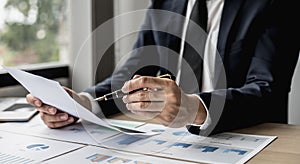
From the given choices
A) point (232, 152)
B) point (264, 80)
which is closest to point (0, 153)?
point (232, 152)

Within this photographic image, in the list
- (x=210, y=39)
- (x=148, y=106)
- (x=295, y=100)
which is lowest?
(x=295, y=100)

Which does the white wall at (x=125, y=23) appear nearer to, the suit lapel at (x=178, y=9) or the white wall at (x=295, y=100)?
the suit lapel at (x=178, y=9)

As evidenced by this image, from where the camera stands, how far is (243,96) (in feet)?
3.42

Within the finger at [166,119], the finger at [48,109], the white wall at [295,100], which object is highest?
the finger at [166,119]

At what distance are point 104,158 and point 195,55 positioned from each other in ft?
2.11

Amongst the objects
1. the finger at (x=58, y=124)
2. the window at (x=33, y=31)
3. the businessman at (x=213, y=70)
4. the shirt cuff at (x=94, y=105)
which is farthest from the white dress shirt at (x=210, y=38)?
the window at (x=33, y=31)

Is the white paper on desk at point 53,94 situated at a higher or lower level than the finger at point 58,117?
higher

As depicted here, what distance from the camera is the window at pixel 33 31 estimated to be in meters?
1.71

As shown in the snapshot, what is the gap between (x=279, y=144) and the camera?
2.93ft

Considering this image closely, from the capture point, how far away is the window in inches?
67.5

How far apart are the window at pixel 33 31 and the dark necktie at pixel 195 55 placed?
0.72m

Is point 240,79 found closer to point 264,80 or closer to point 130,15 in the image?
point 264,80

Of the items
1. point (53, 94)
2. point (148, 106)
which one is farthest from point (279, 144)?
point (53, 94)

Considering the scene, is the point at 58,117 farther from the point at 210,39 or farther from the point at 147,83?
the point at 210,39
